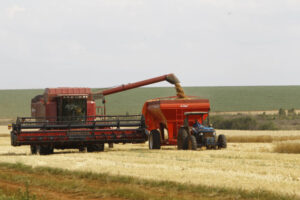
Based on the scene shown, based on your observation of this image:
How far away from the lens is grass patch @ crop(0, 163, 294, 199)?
12.7 meters

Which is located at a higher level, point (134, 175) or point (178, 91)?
point (178, 91)

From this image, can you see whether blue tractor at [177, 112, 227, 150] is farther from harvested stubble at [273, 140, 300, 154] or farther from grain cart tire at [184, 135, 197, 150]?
harvested stubble at [273, 140, 300, 154]

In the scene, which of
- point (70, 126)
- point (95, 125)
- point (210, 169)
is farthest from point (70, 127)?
point (210, 169)

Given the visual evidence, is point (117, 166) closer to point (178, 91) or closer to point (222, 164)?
point (222, 164)

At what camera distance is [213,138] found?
2716 cm

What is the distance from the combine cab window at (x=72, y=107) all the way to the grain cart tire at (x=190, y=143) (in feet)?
16.4

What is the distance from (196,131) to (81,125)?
15.9ft

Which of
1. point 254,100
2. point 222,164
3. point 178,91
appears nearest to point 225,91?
point 254,100

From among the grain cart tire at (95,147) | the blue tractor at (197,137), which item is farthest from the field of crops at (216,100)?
the blue tractor at (197,137)

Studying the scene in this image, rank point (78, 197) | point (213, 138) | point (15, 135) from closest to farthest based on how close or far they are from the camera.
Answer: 1. point (78, 197)
2. point (15, 135)
3. point (213, 138)

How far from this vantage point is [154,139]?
2897 centimetres

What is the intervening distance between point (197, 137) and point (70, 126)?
5.35 m

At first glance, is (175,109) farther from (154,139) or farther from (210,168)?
(210,168)

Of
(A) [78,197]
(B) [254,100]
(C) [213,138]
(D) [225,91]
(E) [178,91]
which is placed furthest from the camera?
(D) [225,91]
